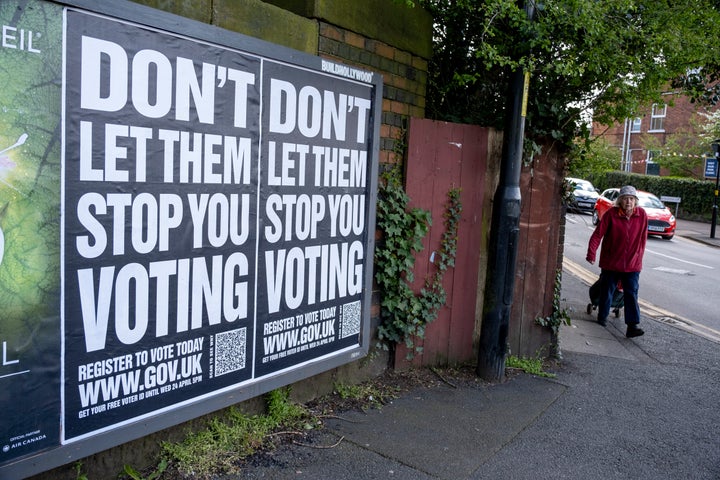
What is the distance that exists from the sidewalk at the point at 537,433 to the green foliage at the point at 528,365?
0.12 meters

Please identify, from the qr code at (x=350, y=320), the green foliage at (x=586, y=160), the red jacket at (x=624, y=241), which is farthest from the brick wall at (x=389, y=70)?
the red jacket at (x=624, y=241)

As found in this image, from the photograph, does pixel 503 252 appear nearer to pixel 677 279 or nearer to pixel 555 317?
pixel 555 317

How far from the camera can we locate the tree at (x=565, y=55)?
481 centimetres

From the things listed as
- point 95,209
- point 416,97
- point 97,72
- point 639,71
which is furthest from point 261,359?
point 639,71

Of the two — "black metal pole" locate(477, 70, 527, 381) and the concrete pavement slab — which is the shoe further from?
"black metal pole" locate(477, 70, 527, 381)

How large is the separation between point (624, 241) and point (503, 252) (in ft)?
8.48

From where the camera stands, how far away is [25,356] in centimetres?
260

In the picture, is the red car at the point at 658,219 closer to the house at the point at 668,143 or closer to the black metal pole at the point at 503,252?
the house at the point at 668,143

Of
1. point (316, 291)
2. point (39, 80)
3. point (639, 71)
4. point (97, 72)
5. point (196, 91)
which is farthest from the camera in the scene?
point (639, 71)

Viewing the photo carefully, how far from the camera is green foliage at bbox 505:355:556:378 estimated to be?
219 inches

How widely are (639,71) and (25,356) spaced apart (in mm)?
5156

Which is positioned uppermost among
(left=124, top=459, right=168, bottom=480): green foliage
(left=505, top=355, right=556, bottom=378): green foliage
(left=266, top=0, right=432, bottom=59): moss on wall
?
(left=266, top=0, right=432, bottom=59): moss on wall

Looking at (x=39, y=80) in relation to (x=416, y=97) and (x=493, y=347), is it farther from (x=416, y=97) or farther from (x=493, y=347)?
(x=493, y=347)

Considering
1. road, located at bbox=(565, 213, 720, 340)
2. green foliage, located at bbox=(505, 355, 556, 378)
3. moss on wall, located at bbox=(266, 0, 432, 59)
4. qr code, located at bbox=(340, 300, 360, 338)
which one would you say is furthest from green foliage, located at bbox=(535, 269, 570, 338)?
moss on wall, located at bbox=(266, 0, 432, 59)
